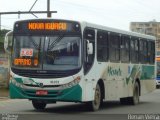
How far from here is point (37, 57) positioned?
59.3 ft

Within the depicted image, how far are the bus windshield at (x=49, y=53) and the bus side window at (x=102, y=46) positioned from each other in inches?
65.1

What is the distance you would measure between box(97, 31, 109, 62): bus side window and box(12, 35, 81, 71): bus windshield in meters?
1.65

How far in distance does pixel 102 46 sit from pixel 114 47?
1386mm

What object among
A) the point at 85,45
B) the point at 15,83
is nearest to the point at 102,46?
the point at 85,45

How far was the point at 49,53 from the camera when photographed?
18.0 metres

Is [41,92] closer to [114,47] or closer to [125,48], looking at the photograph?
[114,47]

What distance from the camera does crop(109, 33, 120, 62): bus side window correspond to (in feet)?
68.1

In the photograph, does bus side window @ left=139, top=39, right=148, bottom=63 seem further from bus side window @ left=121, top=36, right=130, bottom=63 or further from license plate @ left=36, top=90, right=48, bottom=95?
license plate @ left=36, top=90, right=48, bottom=95

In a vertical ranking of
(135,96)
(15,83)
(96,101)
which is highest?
(15,83)

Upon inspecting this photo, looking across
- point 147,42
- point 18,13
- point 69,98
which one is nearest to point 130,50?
point 147,42

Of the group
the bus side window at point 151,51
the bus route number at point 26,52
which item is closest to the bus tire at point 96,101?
the bus route number at point 26,52

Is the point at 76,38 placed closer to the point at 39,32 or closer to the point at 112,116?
the point at 39,32

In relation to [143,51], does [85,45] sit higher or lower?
higher

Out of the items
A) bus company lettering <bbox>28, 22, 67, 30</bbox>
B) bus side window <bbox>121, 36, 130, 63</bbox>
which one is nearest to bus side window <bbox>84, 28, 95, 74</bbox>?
bus company lettering <bbox>28, 22, 67, 30</bbox>
